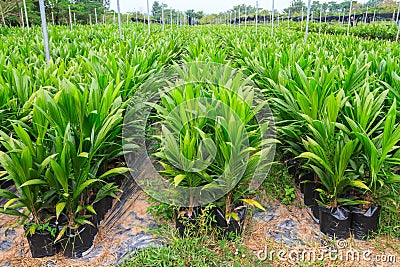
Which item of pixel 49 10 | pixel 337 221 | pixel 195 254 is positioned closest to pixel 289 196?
pixel 337 221

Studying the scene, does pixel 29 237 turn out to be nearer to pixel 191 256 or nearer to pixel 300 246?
pixel 191 256

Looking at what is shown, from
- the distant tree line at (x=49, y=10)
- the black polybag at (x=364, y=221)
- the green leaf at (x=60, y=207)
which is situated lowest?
the black polybag at (x=364, y=221)

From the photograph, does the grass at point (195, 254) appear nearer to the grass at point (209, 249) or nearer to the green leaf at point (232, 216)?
the grass at point (209, 249)

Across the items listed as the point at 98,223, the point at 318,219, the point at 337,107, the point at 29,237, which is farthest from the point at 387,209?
the point at 29,237

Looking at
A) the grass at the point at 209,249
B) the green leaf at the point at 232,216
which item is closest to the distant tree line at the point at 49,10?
the grass at the point at 209,249

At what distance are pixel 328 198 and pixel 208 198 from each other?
88 cm

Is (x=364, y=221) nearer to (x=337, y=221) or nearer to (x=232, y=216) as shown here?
(x=337, y=221)

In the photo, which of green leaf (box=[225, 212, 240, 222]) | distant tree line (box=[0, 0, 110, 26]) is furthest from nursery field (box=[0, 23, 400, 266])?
distant tree line (box=[0, 0, 110, 26])

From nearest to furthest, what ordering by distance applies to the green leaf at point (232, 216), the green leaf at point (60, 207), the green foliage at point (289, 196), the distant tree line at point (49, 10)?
the green leaf at point (60, 207) → the green leaf at point (232, 216) → the green foliage at point (289, 196) → the distant tree line at point (49, 10)

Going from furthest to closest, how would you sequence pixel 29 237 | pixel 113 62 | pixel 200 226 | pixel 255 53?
pixel 255 53, pixel 113 62, pixel 200 226, pixel 29 237

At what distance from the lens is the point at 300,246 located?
2.54 meters

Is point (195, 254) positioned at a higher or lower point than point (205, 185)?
lower

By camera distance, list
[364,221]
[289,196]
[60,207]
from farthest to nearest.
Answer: [289,196] → [364,221] → [60,207]

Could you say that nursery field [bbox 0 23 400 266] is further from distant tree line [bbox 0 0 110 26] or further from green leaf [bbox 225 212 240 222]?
distant tree line [bbox 0 0 110 26]
